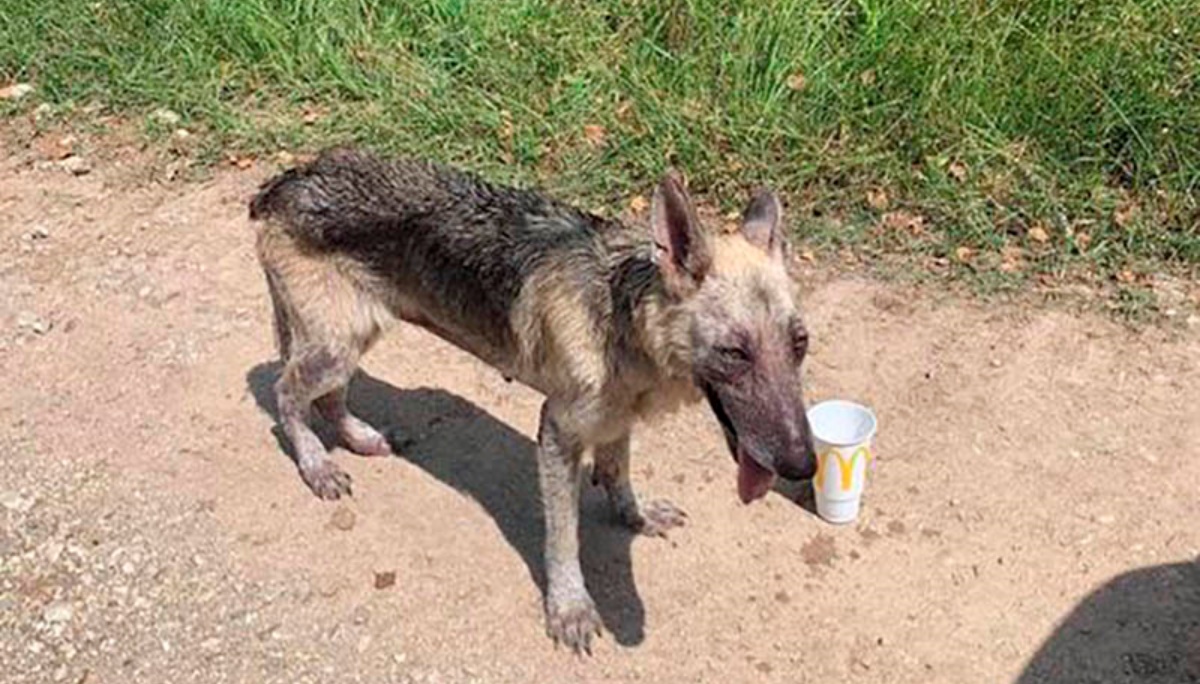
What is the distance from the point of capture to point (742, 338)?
3.65 metres

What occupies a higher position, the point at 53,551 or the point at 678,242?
the point at 678,242

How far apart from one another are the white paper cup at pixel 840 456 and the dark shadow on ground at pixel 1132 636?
0.80 m

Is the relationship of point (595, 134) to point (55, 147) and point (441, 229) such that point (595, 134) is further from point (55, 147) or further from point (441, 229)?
point (55, 147)

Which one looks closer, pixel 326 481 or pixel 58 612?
pixel 58 612

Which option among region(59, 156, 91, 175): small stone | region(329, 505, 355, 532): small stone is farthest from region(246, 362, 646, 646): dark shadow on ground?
region(59, 156, 91, 175): small stone

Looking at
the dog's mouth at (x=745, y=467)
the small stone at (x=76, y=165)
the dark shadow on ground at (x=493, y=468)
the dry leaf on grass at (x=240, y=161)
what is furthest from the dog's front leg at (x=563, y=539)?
the small stone at (x=76, y=165)

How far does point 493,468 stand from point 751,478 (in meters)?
1.76

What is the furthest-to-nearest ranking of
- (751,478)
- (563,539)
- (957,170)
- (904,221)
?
(957,170), (904,221), (563,539), (751,478)

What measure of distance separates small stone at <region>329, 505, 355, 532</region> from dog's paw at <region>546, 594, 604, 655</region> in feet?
2.88

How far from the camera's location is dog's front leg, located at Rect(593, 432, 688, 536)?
15.9 feet

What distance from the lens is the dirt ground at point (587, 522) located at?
4.48 meters

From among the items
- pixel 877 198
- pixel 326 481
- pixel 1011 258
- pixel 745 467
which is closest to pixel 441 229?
pixel 326 481

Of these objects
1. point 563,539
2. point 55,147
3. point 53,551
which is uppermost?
point 563,539

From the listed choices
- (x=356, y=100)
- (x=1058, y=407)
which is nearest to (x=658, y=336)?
(x=1058, y=407)
